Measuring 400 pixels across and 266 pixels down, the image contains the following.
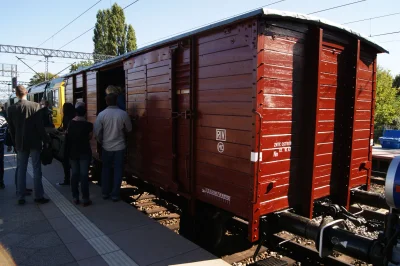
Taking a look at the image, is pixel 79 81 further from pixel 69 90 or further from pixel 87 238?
pixel 87 238

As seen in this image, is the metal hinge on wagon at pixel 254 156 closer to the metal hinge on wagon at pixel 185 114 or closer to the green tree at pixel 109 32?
the metal hinge on wagon at pixel 185 114

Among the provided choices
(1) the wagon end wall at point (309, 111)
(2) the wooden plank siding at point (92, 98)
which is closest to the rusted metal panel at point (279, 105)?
(1) the wagon end wall at point (309, 111)

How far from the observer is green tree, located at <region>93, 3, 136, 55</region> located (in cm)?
3897

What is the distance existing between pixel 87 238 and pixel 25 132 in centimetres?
239

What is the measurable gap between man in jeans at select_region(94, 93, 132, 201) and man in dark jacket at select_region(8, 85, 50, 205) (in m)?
1.01

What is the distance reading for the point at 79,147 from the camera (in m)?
5.47

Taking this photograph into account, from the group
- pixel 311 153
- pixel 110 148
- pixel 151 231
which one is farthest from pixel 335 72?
pixel 110 148

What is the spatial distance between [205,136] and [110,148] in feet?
7.98

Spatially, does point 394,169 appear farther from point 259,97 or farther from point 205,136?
point 205,136

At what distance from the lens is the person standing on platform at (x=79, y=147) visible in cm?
541

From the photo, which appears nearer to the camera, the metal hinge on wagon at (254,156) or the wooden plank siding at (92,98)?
the metal hinge on wagon at (254,156)

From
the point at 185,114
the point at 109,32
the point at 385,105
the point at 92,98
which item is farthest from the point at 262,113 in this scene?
the point at 109,32

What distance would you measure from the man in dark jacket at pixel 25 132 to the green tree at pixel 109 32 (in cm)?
3595

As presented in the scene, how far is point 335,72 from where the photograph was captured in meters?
4.08
